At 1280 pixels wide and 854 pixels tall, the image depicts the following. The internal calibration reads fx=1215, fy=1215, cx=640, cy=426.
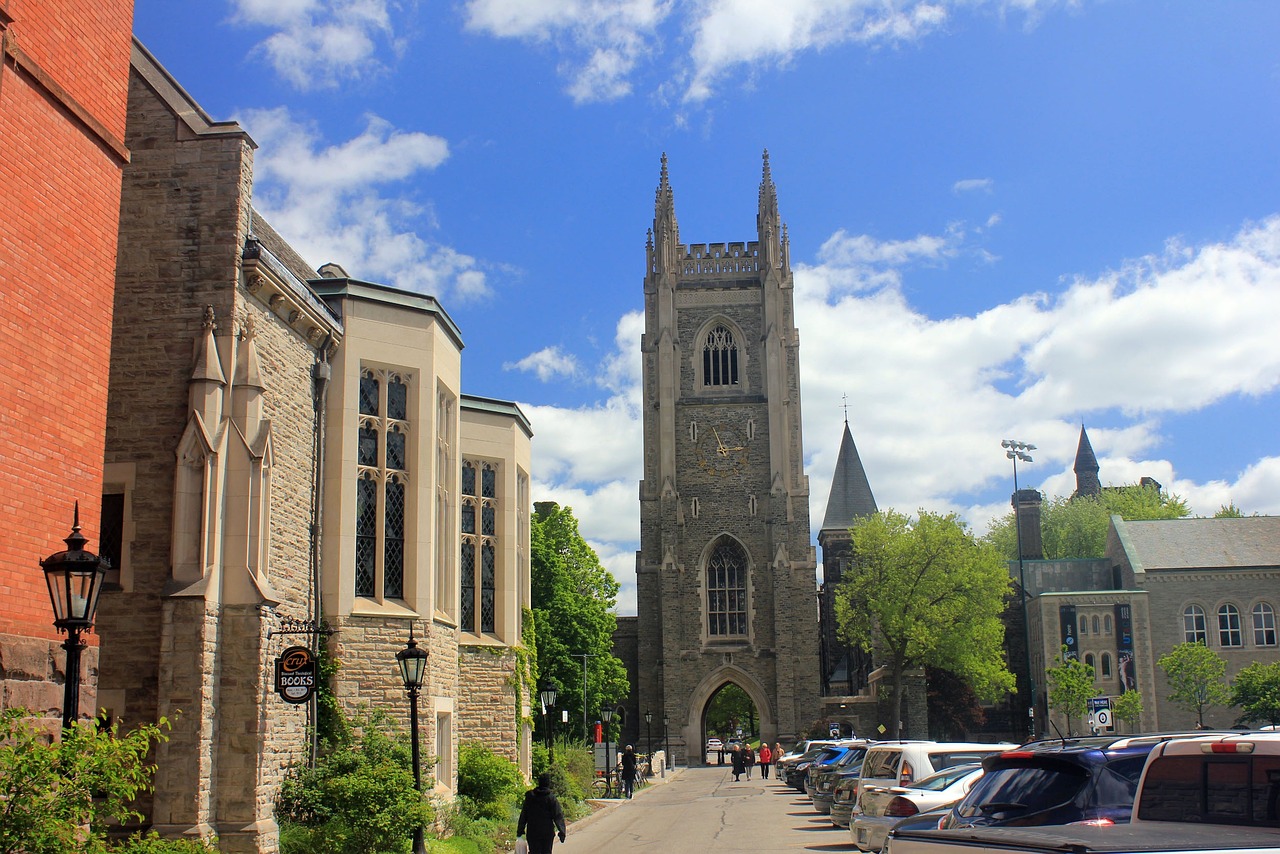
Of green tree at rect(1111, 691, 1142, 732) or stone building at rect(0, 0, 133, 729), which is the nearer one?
stone building at rect(0, 0, 133, 729)

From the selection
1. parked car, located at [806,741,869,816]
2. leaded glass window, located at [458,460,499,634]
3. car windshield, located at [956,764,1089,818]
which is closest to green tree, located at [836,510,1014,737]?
parked car, located at [806,741,869,816]

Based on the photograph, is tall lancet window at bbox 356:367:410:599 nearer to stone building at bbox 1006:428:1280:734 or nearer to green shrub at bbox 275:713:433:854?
green shrub at bbox 275:713:433:854

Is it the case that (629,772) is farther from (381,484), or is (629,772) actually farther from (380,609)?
(381,484)

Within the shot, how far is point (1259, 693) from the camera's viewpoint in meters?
49.7

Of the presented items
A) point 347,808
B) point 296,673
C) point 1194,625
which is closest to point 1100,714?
point 347,808

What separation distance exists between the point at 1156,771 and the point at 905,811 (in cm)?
765

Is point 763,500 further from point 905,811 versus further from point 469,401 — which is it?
point 905,811

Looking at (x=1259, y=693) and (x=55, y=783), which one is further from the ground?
(x=55, y=783)

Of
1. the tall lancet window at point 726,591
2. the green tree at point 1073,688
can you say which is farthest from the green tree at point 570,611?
the green tree at point 1073,688

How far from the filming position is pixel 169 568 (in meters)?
15.0

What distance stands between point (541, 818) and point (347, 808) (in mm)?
3502

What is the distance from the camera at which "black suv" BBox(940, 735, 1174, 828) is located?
26.3 feet

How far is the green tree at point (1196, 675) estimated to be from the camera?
51.4 meters

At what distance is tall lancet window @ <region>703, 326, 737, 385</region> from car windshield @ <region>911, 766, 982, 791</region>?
53513 mm
